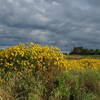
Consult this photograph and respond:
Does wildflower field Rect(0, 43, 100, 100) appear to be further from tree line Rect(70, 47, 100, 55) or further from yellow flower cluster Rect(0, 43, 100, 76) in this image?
tree line Rect(70, 47, 100, 55)

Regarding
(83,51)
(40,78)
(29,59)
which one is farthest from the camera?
(83,51)

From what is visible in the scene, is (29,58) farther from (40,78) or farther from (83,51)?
(83,51)

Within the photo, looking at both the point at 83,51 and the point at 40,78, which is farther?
the point at 83,51

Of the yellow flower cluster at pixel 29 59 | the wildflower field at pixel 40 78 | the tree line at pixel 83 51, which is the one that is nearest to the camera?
the wildflower field at pixel 40 78

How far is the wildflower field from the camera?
6.82 metres

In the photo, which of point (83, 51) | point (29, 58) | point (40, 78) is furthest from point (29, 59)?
point (83, 51)

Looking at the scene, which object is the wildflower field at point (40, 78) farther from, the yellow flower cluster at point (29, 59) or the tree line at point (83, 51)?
the tree line at point (83, 51)

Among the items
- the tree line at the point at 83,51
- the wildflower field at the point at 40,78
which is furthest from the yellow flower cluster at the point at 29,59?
the tree line at the point at 83,51

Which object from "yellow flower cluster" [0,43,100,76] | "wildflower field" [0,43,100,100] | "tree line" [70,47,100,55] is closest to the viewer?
"wildflower field" [0,43,100,100]

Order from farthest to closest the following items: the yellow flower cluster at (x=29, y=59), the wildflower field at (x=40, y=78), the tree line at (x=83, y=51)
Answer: the tree line at (x=83, y=51) → the yellow flower cluster at (x=29, y=59) → the wildflower field at (x=40, y=78)

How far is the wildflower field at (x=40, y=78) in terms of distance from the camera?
6.82 m

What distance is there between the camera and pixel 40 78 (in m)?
7.97

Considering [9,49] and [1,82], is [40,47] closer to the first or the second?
[9,49]

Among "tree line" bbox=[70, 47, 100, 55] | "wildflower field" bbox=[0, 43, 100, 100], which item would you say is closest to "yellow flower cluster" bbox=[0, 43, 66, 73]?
"wildflower field" bbox=[0, 43, 100, 100]
